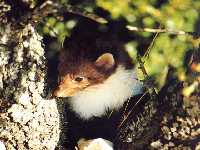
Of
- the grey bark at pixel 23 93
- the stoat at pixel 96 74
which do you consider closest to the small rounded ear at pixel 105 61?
the stoat at pixel 96 74

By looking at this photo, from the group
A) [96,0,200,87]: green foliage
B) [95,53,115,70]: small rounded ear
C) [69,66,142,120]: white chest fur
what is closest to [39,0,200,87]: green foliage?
[96,0,200,87]: green foliage

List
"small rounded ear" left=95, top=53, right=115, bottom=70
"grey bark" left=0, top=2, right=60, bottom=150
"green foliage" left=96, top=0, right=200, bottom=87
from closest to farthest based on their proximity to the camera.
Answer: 1. "green foliage" left=96, top=0, right=200, bottom=87
2. "grey bark" left=0, top=2, right=60, bottom=150
3. "small rounded ear" left=95, top=53, right=115, bottom=70

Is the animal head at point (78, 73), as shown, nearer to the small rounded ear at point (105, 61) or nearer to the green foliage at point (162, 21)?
the small rounded ear at point (105, 61)

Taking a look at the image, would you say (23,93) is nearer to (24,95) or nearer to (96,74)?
(24,95)

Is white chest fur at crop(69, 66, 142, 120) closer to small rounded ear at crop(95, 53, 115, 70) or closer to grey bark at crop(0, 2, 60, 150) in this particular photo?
small rounded ear at crop(95, 53, 115, 70)

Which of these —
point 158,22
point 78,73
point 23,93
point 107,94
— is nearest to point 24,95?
point 23,93

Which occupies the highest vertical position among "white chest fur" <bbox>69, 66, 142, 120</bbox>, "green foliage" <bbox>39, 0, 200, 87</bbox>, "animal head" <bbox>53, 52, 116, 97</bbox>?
"green foliage" <bbox>39, 0, 200, 87</bbox>

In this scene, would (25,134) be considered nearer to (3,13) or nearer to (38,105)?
(38,105)
